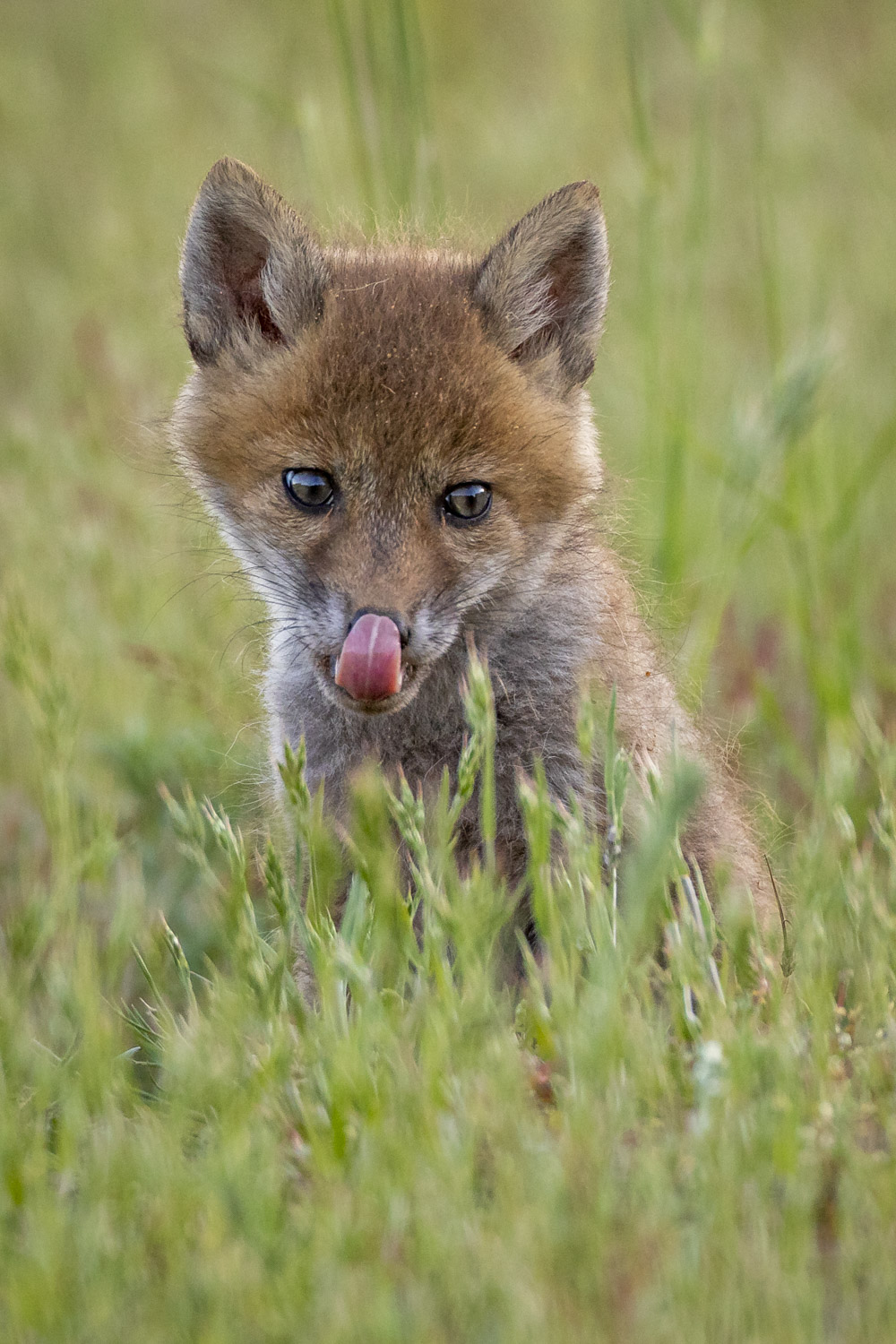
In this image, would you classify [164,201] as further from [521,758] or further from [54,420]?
[521,758]

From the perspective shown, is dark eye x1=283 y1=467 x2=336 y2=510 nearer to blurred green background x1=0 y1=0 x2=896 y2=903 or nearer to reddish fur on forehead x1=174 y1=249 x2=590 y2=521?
reddish fur on forehead x1=174 y1=249 x2=590 y2=521

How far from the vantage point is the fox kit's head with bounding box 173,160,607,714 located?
9.49 ft

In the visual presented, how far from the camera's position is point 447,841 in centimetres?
208

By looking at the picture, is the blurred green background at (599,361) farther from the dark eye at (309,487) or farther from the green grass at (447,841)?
the dark eye at (309,487)

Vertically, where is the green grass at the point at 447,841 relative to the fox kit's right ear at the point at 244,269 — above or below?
below

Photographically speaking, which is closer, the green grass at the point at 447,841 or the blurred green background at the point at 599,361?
the green grass at the point at 447,841

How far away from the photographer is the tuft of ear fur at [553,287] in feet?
10.2

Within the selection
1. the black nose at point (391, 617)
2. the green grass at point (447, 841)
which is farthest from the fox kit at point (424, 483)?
the green grass at point (447, 841)

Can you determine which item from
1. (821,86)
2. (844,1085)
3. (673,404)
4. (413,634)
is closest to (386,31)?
(673,404)

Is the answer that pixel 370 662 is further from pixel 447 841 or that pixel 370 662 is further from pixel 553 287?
pixel 553 287

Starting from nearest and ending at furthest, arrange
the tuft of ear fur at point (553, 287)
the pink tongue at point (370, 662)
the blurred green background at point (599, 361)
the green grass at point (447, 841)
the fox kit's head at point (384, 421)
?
the green grass at point (447, 841) < the pink tongue at point (370, 662) < the fox kit's head at point (384, 421) < the tuft of ear fur at point (553, 287) < the blurred green background at point (599, 361)

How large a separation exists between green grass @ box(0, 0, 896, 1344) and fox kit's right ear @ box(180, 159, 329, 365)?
1.62ft

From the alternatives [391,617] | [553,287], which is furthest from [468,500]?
[553,287]

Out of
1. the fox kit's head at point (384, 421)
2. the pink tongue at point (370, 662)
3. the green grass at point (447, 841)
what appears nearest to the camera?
the green grass at point (447, 841)
